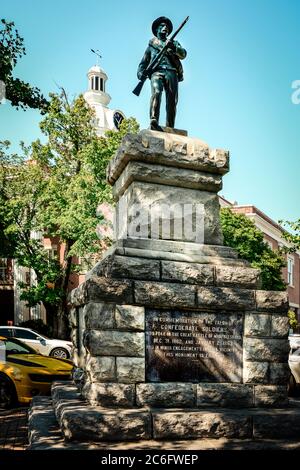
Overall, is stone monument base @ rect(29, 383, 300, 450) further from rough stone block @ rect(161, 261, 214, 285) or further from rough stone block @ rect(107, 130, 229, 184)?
rough stone block @ rect(107, 130, 229, 184)

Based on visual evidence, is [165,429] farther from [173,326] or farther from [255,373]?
[255,373]

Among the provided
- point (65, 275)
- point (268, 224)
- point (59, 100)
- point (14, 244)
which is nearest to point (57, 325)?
point (65, 275)

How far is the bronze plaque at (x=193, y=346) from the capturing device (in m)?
5.71

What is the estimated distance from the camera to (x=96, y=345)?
5.43 meters

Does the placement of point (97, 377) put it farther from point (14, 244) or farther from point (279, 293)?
point (14, 244)

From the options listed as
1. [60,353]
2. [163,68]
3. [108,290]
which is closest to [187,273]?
[108,290]

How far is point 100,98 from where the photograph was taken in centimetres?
4800

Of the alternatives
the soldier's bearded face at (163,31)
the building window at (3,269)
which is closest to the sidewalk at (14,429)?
the soldier's bearded face at (163,31)

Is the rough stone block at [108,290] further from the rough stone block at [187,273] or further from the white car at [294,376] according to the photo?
the white car at [294,376]

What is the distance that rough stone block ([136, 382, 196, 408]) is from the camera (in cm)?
546

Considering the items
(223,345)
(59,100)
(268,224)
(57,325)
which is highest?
(59,100)
